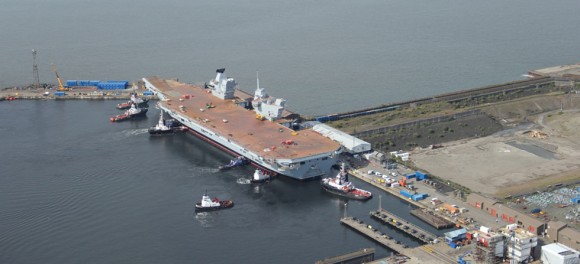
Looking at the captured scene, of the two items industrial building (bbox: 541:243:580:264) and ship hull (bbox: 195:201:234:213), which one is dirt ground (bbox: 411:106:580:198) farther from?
ship hull (bbox: 195:201:234:213)

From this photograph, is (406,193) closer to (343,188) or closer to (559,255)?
(343,188)

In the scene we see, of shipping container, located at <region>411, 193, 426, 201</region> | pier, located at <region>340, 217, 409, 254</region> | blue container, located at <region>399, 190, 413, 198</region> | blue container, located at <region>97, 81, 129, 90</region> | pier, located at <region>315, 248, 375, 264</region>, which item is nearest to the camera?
pier, located at <region>315, 248, 375, 264</region>

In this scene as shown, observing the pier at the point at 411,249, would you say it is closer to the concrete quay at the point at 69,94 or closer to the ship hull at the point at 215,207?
the ship hull at the point at 215,207

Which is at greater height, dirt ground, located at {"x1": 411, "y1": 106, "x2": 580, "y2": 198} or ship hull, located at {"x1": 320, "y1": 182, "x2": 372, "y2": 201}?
dirt ground, located at {"x1": 411, "y1": 106, "x2": 580, "y2": 198}

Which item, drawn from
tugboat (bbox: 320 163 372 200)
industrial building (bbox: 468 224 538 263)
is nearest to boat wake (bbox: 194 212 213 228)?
tugboat (bbox: 320 163 372 200)

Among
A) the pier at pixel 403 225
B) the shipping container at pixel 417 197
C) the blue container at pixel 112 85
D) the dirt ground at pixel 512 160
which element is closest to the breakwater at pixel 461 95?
the dirt ground at pixel 512 160

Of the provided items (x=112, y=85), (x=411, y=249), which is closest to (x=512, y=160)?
(x=411, y=249)
